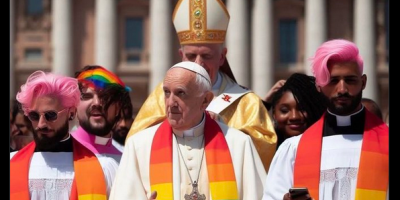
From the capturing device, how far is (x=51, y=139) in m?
8.15

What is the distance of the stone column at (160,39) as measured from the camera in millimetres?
42594

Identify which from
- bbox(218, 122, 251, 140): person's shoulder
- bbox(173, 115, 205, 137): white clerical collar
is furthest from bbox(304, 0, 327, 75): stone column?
bbox(173, 115, 205, 137): white clerical collar

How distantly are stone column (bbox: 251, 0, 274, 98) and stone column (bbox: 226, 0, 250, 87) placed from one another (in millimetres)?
279

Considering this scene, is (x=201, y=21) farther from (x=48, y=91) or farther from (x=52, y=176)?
(x=52, y=176)

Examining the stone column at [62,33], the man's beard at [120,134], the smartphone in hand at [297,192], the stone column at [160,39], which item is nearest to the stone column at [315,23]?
the stone column at [160,39]

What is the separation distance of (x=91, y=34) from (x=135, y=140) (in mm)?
36397

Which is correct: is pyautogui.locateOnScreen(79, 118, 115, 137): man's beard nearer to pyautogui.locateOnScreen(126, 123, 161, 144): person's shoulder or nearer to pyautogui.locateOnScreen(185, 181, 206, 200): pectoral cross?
pyautogui.locateOnScreen(126, 123, 161, 144): person's shoulder

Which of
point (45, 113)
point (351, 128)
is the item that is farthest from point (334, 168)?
point (45, 113)

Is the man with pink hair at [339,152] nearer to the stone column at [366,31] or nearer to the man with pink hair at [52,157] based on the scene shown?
the man with pink hair at [52,157]

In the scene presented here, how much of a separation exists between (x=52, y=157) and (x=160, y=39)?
3464 centimetres

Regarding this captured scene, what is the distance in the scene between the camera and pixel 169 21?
141 feet

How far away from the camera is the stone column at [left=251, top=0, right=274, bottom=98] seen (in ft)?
139

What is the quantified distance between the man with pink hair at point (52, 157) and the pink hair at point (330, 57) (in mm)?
1665

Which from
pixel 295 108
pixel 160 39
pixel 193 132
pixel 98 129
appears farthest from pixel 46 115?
pixel 160 39
